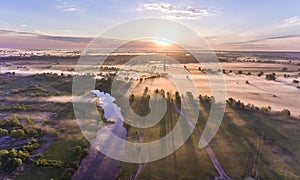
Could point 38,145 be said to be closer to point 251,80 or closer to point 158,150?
point 158,150

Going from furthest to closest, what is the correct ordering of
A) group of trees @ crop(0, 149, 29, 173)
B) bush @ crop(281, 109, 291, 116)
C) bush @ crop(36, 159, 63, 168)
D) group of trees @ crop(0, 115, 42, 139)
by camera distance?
1. bush @ crop(281, 109, 291, 116)
2. group of trees @ crop(0, 115, 42, 139)
3. bush @ crop(36, 159, 63, 168)
4. group of trees @ crop(0, 149, 29, 173)

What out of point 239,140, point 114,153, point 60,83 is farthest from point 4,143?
point 60,83

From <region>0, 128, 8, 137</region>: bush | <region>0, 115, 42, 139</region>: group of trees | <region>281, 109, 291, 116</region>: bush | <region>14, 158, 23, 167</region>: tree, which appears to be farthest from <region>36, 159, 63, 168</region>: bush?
<region>281, 109, 291, 116</region>: bush

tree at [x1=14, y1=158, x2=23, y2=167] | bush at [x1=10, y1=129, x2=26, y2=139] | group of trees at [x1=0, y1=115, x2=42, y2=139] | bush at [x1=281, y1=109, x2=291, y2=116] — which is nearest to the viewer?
tree at [x1=14, y1=158, x2=23, y2=167]

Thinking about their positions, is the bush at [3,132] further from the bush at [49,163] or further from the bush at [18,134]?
the bush at [49,163]

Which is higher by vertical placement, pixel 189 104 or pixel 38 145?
pixel 189 104

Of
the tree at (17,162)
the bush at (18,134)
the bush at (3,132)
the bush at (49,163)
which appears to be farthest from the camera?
the bush at (3,132)

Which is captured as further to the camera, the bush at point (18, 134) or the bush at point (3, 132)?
the bush at point (3, 132)

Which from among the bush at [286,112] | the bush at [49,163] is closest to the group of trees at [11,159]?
the bush at [49,163]

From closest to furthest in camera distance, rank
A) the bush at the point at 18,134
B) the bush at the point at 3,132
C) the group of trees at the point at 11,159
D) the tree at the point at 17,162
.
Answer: the group of trees at the point at 11,159
the tree at the point at 17,162
the bush at the point at 18,134
the bush at the point at 3,132

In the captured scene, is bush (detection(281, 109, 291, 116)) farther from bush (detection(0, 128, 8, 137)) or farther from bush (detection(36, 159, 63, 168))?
bush (detection(0, 128, 8, 137))

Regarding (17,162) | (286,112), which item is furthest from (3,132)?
(286,112)
